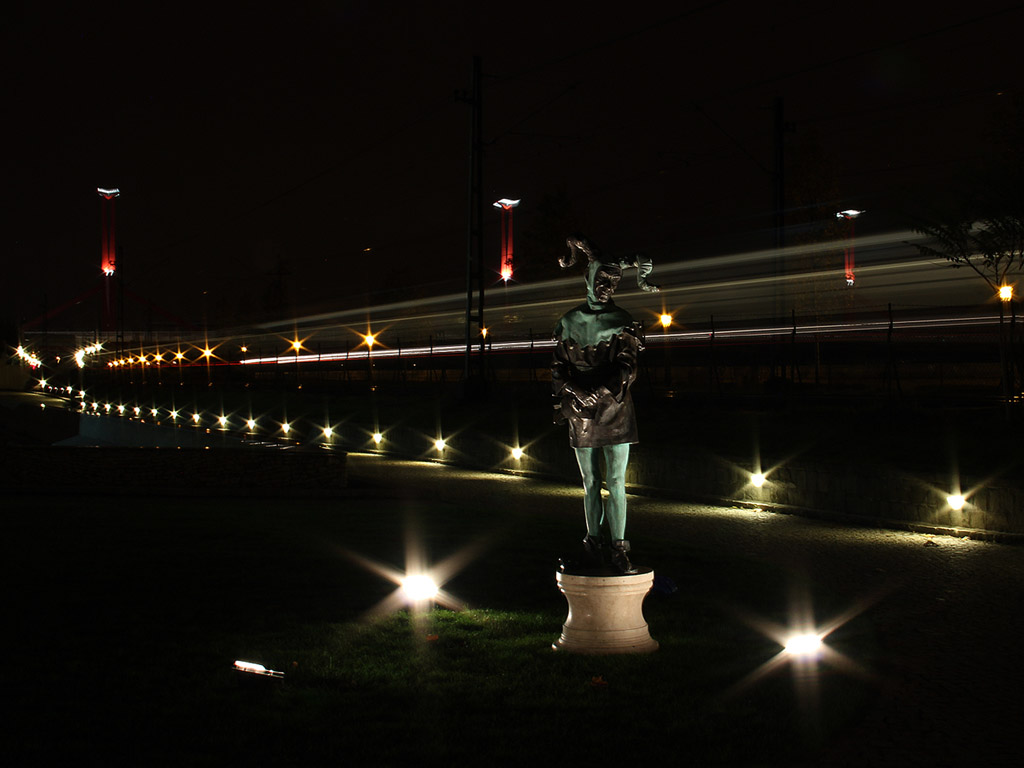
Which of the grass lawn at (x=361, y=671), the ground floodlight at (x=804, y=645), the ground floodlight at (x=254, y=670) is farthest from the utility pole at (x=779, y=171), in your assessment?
the ground floodlight at (x=254, y=670)

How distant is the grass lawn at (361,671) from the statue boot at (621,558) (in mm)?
645

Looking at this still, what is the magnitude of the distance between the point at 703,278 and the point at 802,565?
1131 inches

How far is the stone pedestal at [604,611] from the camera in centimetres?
761

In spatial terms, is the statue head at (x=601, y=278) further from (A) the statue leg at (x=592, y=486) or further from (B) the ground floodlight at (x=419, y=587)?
(B) the ground floodlight at (x=419, y=587)

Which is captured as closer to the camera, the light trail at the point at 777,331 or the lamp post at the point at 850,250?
the light trail at the point at 777,331

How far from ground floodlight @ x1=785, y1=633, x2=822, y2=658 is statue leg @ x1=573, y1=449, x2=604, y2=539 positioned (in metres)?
1.73

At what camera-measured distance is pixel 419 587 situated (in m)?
10.3

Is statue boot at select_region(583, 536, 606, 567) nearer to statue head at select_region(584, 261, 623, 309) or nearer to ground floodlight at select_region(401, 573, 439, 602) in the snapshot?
statue head at select_region(584, 261, 623, 309)

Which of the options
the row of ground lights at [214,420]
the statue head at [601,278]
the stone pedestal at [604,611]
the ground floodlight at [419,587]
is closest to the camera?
the stone pedestal at [604,611]

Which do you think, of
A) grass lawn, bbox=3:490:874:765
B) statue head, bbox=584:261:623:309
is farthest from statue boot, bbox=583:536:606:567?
statue head, bbox=584:261:623:309

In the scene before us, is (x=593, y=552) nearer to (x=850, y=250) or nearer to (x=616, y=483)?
(x=616, y=483)

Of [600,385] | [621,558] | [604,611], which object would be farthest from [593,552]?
[600,385]

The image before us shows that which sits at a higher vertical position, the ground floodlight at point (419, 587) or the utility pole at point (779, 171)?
the utility pole at point (779, 171)

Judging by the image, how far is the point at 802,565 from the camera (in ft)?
41.1
